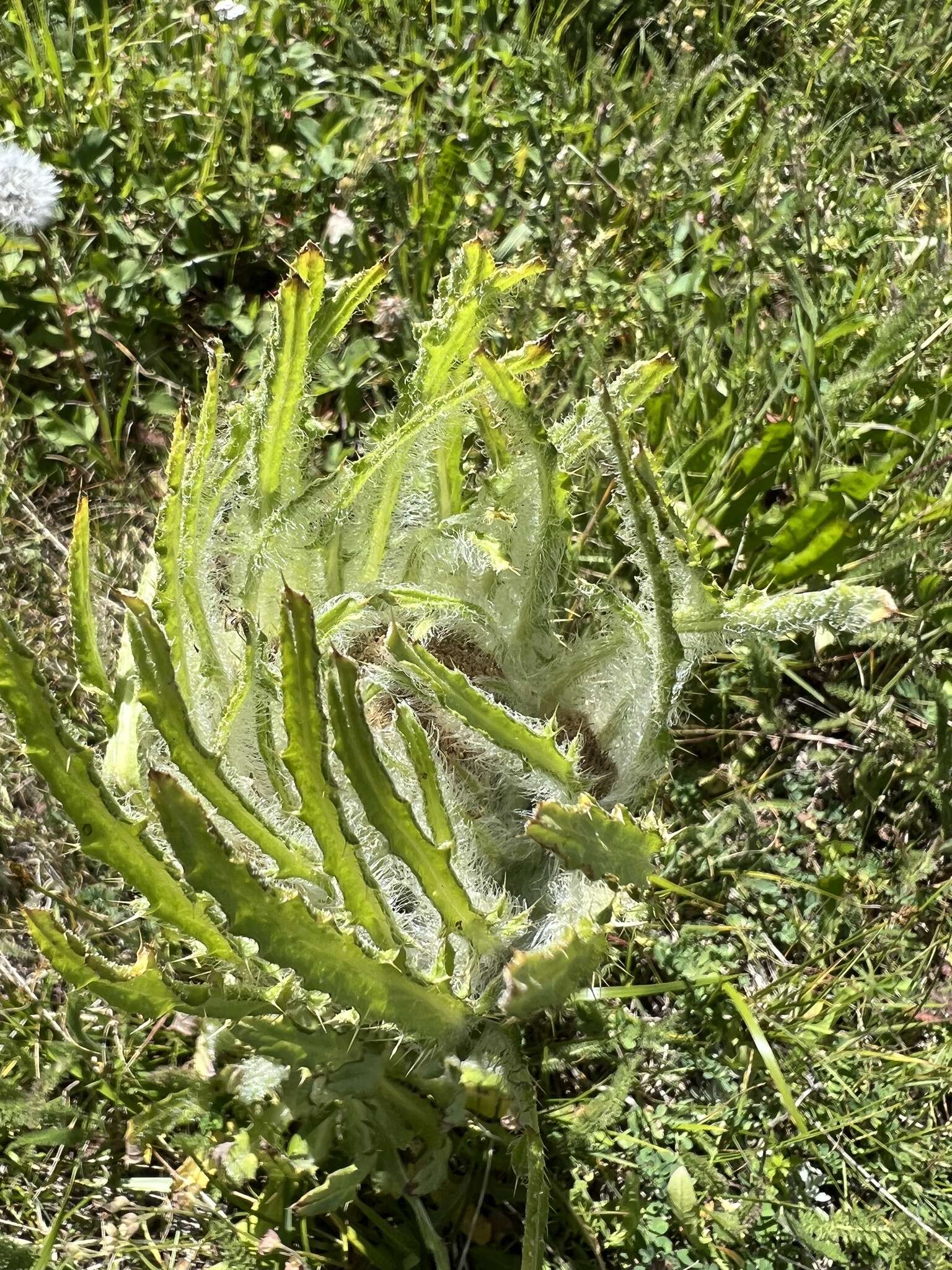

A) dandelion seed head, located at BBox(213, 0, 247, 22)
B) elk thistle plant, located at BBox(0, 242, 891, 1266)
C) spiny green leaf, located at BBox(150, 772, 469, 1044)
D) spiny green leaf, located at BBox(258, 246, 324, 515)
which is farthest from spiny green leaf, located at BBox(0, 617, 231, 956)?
dandelion seed head, located at BBox(213, 0, 247, 22)

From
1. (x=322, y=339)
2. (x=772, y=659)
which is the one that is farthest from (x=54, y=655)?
(x=772, y=659)

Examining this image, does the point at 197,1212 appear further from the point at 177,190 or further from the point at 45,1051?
the point at 177,190

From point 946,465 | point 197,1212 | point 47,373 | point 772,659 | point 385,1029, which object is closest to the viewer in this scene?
point 385,1029

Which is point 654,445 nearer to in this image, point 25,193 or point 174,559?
point 174,559

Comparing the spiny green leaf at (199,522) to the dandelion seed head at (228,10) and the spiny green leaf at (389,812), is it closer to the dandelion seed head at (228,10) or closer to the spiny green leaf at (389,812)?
the spiny green leaf at (389,812)

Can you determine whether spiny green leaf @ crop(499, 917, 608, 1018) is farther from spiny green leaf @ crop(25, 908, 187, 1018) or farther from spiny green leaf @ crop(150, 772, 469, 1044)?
spiny green leaf @ crop(25, 908, 187, 1018)

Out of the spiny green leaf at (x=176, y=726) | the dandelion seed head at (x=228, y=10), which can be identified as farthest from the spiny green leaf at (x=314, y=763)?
the dandelion seed head at (x=228, y=10)

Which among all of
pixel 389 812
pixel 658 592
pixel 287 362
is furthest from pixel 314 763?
pixel 287 362
